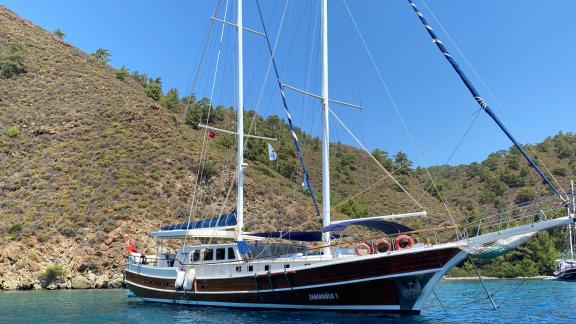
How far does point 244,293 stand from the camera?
71.1 ft

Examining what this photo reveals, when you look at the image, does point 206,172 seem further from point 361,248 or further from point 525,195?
point 525,195

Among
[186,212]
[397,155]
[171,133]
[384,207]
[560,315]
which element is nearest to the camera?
[560,315]

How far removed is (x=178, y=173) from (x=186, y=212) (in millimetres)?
6193

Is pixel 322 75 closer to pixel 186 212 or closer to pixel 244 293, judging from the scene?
pixel 244 293

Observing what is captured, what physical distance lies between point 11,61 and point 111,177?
36.1 metres

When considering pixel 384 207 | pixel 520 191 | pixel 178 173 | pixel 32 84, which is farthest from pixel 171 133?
pixel 520 191

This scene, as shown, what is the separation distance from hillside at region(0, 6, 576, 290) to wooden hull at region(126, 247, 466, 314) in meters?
6.44

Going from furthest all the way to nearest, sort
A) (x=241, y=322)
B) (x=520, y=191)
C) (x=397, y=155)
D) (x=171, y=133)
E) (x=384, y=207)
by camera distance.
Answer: (x=397, y=155), (x=520, y=191), (x=384, y=207), (x=171, y=133), (x=241, y=322)

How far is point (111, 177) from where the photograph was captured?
5231 centimetres

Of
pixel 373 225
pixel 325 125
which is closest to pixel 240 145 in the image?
pixel 325 125

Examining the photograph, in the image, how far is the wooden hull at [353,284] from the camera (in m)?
18.0

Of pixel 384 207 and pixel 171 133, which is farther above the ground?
pixel 171 133

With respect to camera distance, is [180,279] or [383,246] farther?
[180,279]

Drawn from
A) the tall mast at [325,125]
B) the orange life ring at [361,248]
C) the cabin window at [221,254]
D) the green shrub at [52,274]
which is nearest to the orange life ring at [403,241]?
the orange life ring at [361,248]
